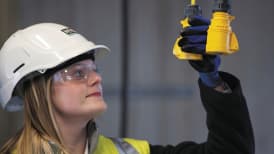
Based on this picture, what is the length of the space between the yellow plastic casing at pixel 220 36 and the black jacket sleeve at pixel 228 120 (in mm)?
180

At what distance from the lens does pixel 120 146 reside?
1433 mm

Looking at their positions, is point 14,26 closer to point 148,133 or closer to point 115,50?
point 115,50

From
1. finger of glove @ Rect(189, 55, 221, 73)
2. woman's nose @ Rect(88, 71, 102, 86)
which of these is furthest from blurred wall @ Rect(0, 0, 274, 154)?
finger of glove @ Rect(189, 55, 221, 73)

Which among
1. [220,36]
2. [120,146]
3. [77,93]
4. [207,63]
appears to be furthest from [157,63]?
[220,36]

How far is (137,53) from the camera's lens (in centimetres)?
178

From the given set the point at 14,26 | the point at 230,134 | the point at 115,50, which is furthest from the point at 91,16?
the point at 230,134

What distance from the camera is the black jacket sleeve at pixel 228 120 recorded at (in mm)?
1162

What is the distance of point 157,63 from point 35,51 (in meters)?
0.58

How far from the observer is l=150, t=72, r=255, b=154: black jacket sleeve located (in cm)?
116

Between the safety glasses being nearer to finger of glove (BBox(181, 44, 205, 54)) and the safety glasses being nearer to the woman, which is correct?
the woman

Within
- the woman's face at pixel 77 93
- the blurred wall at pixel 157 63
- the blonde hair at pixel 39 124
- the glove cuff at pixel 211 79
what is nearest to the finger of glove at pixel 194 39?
the glove cuff at pixel 211 79

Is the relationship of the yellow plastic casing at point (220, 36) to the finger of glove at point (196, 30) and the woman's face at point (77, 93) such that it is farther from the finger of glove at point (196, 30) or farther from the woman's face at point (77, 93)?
the woman's face at point (77, 93)

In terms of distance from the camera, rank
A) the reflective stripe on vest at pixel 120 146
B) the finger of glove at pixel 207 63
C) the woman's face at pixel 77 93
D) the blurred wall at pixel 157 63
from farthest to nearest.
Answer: the blurred wall at pixel 157 63 → the reflective stripe on vest at pixel 120 146 → the woman's face at pixel 77 93 → the finger of glove at pixel 207 63

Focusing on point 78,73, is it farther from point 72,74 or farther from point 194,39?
point 194,39
